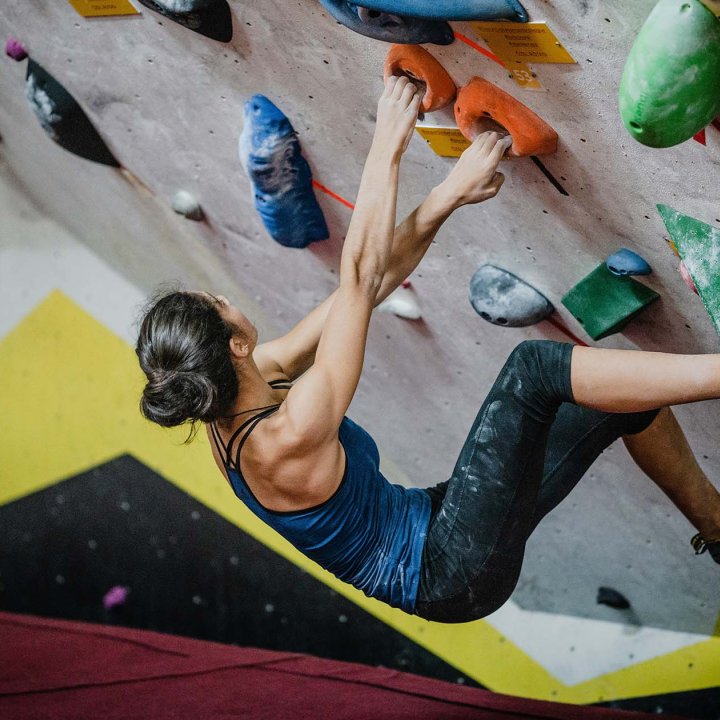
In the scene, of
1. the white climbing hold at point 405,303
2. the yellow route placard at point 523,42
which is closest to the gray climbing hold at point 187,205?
the white climbing hold at point 405,303

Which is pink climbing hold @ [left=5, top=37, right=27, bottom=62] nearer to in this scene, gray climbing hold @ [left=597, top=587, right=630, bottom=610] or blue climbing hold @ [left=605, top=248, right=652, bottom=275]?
blue climbing hold @ [left=605, top=248, right=652, bottom=275]

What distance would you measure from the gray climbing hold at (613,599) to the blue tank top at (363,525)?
82 cm

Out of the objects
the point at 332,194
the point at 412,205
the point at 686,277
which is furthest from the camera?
the point at 332,194

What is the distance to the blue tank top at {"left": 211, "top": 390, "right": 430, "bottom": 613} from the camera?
5.28 ft

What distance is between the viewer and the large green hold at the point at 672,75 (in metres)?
1.19

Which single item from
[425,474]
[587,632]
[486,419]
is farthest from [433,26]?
[587,632]

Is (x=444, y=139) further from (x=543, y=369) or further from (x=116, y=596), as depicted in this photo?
(x=116, y=596)

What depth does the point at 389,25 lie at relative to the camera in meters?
1.55

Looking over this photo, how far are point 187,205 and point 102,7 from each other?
0.48 meters

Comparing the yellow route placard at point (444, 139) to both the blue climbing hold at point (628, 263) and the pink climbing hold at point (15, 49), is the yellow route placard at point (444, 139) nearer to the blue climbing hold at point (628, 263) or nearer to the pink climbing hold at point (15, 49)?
the blue climbing hold at point (628, 263)

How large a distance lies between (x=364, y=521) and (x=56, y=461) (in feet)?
5.45

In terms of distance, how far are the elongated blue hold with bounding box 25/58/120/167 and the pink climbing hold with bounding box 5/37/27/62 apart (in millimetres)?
23

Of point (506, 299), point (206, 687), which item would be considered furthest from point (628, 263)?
point (206, 687)

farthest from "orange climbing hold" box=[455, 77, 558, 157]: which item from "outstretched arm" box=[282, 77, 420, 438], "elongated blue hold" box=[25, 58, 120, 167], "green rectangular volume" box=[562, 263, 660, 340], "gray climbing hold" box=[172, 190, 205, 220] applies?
"elongated blue hold" box=[25, 58, 120, 167]
